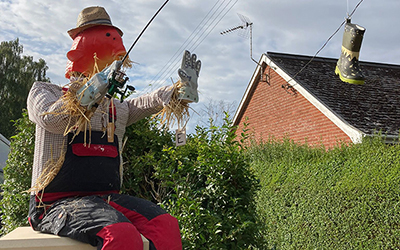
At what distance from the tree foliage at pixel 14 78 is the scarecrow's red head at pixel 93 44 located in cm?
2165

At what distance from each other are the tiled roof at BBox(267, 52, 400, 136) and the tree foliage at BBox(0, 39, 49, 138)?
16841 millimetres

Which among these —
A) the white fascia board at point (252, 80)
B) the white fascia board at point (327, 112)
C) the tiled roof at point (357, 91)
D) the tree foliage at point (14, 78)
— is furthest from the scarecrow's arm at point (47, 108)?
the tree foliage at point (14, 78)

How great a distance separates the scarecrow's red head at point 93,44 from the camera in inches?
97.0

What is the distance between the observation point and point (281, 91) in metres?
11.3

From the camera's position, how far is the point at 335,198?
561cm

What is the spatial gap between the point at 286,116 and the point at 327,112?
2.09m

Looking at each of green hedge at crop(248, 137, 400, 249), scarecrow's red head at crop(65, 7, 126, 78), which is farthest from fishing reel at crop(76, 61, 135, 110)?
green hedge at crop(248, 137, 400, 249)

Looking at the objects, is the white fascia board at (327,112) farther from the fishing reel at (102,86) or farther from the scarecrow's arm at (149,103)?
the fishing reel at (102,86)

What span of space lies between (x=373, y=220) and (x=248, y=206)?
2848 mm

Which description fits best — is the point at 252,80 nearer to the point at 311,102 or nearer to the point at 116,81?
the point at 311,102

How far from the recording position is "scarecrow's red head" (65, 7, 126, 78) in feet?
8.09

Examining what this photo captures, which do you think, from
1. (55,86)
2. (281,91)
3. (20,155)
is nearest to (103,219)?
(55,86)

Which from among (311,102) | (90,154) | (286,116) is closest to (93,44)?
(90,154)

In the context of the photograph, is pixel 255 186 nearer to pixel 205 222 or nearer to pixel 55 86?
pixel 205 222
